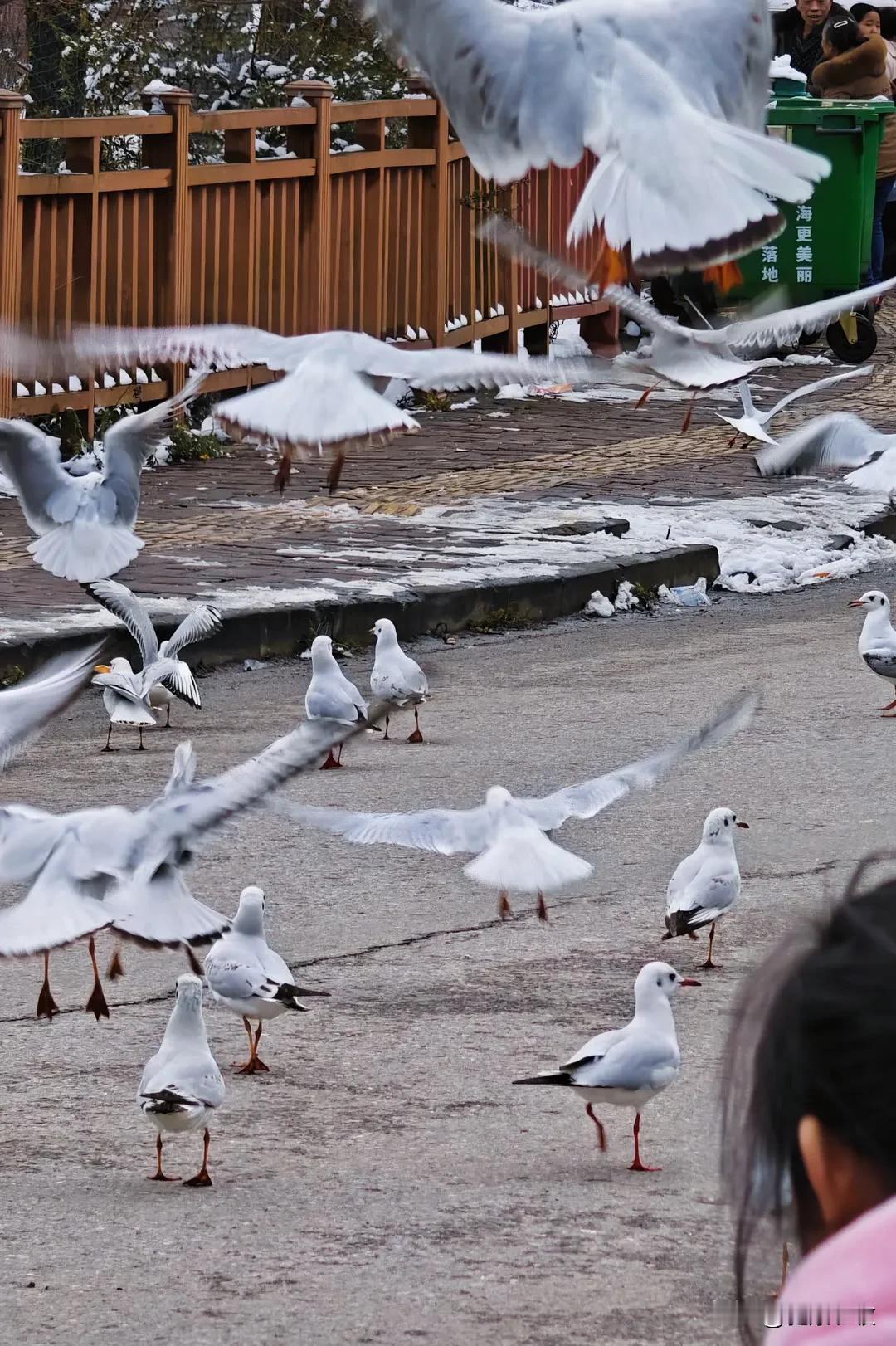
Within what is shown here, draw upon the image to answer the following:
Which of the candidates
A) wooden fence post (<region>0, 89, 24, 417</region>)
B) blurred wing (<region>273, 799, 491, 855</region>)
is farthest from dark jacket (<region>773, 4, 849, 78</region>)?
blurred wing (<region>273, 799, 491, 855</region>)

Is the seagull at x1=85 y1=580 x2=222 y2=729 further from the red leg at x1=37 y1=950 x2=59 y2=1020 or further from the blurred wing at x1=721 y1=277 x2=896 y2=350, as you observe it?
the blurred wing at x1=721 y1=277 x2=896 y2=350

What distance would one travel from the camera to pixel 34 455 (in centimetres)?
624

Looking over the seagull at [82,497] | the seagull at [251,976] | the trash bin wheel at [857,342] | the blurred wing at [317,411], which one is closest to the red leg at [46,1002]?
the seagull at [251,976]

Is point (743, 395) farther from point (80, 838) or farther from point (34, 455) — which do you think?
point (80, 838)

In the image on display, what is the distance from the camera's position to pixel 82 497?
645 centimetres

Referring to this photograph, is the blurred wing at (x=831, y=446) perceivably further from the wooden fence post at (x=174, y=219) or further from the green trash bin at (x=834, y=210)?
the green trash bin at (x=834, y=210)

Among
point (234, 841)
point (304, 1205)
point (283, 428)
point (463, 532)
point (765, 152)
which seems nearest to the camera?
point (765, 152)

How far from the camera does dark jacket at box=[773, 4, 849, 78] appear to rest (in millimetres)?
19094

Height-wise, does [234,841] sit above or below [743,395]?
below

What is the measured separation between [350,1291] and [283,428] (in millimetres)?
1411

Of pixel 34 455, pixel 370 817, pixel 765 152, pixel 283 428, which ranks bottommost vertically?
pixel 370 817

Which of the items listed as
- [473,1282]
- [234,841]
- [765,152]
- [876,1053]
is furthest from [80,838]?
[876,1053]

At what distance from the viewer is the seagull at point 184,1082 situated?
173 inches

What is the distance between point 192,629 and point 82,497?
93.7 inches
